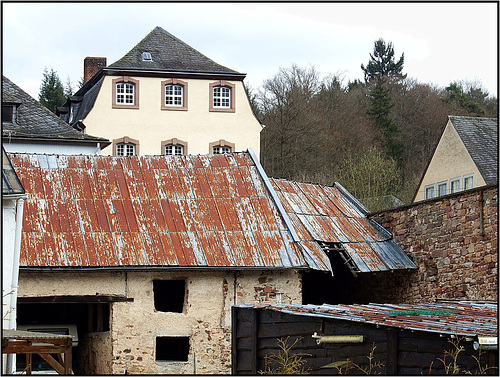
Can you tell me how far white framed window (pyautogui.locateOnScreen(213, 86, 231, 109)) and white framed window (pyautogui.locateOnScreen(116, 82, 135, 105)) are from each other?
357 cm

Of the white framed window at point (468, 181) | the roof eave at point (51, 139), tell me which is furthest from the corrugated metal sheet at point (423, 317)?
the white framed window at point (468, 181)

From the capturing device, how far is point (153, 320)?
18.1 m

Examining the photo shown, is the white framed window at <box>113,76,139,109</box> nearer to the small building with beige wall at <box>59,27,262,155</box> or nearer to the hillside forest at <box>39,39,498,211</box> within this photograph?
the small building with beige wall at <box>59,27,262,155</box>

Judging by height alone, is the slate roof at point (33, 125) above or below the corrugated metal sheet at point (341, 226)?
above

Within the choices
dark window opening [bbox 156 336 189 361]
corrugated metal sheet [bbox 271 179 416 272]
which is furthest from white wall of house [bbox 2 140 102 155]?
dark window opening [bbox 156 336 189 361]

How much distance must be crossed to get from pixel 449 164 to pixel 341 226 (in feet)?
43.6

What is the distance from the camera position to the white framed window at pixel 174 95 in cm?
3869

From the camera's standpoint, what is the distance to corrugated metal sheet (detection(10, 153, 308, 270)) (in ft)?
59.4

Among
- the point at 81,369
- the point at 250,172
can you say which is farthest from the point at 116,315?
the point at 250,172

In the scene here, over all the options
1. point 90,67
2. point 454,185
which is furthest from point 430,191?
point 90,67

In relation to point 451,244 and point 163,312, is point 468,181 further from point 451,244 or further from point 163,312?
point 163,312

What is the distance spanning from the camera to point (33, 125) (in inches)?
1159

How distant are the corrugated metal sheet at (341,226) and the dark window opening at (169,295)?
3.20m

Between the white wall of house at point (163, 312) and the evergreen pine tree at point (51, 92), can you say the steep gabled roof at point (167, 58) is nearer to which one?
the evergreen pine tree at point (51, 92)
